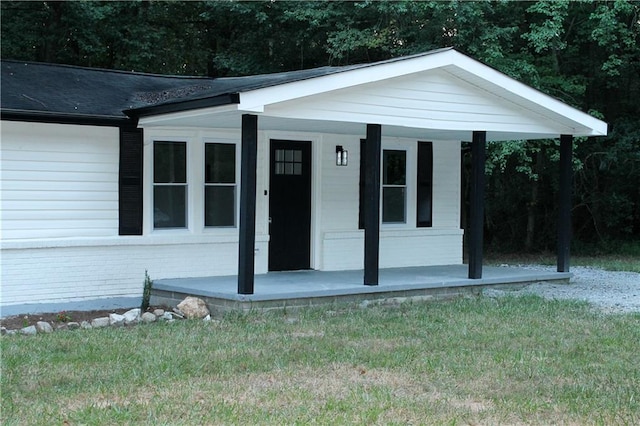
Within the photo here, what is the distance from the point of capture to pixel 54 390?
19.3 feet

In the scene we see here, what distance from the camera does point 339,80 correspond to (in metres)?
9.77

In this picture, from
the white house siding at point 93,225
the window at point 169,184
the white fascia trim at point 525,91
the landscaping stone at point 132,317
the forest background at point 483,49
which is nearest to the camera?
the landscaping stone at point 132,317

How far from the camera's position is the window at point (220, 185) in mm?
11547

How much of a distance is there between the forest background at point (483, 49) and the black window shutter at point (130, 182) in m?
8.10

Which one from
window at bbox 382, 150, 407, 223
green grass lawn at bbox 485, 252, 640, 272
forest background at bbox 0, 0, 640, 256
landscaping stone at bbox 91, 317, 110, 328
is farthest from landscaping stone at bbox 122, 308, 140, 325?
green grass lawn at bbox 485, 252, 640, 272

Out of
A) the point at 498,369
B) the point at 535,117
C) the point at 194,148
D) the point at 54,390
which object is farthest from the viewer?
the point at 535,117

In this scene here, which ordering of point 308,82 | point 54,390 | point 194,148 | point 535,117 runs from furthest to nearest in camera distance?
point 535,117 < point 194,148 < point 308,82 < point 54,390

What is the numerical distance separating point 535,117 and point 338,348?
6.39m

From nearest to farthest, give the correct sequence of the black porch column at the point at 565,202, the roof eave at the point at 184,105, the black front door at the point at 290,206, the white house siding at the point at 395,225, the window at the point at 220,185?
the roof eave at the point at 184,105 → the window at the point at 220,185 → the black front door at the point at 290,206 → the white house siding at the point at 395,225 → the black porch column at the point at 565,202

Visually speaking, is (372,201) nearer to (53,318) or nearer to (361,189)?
(361,189)

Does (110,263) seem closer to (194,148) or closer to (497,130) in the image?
(194,148)

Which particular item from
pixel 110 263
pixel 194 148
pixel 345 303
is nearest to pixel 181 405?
pixel 345 303

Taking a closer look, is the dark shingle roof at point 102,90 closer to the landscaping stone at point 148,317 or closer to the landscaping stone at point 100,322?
the landscaping stone at point 148,317

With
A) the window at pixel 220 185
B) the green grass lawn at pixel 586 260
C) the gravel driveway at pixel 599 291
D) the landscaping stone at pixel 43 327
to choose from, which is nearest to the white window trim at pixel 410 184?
the gravel driveway at pixel 599 291
